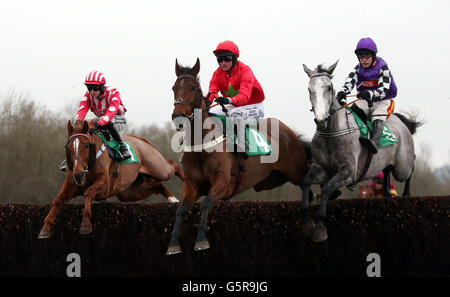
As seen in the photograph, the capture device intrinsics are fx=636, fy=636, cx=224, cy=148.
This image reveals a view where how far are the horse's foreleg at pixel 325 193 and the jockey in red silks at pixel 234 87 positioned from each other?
97 centimetres

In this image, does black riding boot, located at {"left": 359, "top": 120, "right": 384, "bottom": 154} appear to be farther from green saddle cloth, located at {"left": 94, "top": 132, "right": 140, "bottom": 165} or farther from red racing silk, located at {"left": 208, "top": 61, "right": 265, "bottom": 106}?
green saddle cloth, located at {"left": 94, "top": 132, "right": 140, "bottom": 165}

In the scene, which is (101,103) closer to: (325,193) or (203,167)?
(203,167)

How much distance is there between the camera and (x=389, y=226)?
7559 mm

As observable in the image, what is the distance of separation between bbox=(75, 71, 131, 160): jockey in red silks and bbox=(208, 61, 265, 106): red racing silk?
1897 mm

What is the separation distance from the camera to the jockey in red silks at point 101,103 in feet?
28.5

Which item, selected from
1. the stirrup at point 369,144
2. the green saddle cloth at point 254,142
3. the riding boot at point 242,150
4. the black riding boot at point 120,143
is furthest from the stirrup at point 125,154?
the stirrup at point 369,144

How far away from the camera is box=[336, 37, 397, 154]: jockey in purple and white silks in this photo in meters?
7.52

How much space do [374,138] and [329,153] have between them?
2.27 ft

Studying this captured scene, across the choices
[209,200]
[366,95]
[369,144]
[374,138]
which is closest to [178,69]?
[209,200]

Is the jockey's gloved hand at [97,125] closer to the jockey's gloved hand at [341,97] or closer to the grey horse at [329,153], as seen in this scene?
the grey horse at [329,153]

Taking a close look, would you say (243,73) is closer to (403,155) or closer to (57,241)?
(403,155)

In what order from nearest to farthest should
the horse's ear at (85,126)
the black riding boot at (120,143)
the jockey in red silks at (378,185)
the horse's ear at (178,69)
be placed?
the horse's ear at (178,69) → the horse's ear at (85,126) → the black riding boot at (120,143) → the jockey in red silks at (378,185)

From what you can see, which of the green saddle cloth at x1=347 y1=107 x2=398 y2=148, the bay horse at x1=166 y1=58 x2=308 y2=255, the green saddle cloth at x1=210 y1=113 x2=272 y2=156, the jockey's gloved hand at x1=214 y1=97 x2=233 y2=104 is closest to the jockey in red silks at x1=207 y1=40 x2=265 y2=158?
the jockey's gloved hand at x1=214 y1=97 x2=233 y2=104
